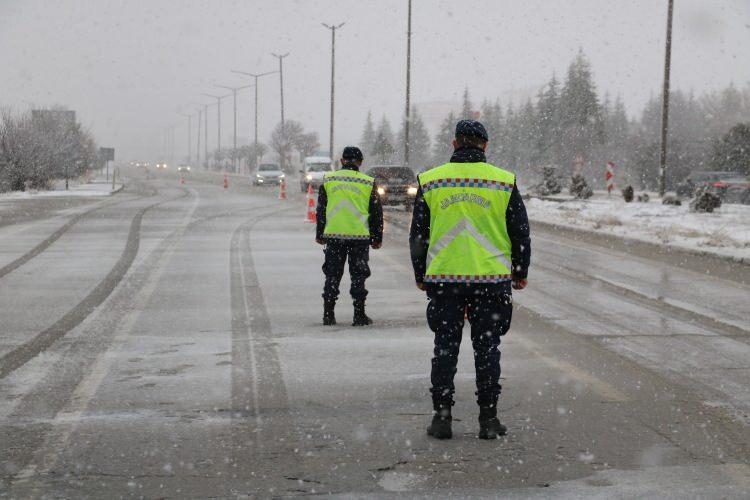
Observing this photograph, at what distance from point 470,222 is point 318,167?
44540 millimetres

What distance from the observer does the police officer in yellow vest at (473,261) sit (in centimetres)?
568

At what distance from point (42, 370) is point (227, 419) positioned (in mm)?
2136

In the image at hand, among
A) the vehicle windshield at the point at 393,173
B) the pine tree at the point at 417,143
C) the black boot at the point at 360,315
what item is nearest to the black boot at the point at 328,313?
the black boot at the point at 360,315

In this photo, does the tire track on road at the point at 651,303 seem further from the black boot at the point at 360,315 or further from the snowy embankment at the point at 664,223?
the snowy embankment at the point at 664,223

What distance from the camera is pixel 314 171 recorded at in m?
49.2

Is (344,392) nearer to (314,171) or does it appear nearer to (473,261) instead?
(473,261)

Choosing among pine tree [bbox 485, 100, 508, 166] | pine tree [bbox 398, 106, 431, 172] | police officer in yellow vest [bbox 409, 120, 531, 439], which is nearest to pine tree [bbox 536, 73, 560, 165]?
pine tree [bbox 485, 100, 508, 166]

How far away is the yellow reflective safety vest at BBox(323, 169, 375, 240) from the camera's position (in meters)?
9.66

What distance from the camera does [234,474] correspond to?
16.3ft

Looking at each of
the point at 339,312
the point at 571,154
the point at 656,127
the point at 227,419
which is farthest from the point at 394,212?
the point at 656,127

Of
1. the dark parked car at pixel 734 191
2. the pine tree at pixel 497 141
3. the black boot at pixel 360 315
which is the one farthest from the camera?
the pine tree at pixel 497 141

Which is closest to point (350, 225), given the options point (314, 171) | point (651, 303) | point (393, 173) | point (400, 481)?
point (651, 303)

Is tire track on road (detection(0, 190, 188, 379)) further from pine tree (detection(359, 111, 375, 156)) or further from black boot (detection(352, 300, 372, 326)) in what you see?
pine tree (detection(359, 111, 375, 156))

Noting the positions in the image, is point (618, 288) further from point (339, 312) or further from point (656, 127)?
point (656, 127)
